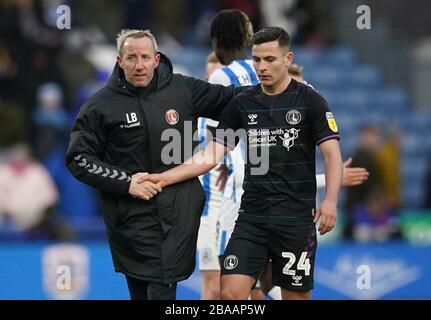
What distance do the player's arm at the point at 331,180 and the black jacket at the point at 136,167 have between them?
3.07 feet

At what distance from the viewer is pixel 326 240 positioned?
14.0m

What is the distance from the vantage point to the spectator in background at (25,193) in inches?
524

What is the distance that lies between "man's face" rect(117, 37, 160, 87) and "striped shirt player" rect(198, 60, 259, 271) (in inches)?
40.5

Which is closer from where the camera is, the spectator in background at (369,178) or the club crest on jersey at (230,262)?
the club crest on jersey at (230,262)

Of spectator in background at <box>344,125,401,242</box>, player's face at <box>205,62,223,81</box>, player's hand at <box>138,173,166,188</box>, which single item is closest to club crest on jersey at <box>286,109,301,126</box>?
player's hand at <box>138,173,166,188</box>

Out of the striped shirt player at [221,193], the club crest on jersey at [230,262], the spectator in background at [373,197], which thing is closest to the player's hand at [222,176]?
the striped shirt player at [221,193]

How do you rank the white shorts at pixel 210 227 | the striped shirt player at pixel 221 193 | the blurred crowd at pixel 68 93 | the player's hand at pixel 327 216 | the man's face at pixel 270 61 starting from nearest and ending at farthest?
the player's hand at pixel 327 216
the man's face at pixel 270 61
the striped shirt player at pixel 221 193
the white shorts at pixel 210 227
the blurred crowd at pixel 68 93

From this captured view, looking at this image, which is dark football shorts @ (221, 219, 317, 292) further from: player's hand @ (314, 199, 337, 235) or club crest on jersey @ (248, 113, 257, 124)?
club crest on jersey @ (248, 113, 257, 124)

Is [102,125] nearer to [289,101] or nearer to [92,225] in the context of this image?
[289,101]

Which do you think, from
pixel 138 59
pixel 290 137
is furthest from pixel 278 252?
pixel 138 59

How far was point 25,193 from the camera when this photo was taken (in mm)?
Result: 13422

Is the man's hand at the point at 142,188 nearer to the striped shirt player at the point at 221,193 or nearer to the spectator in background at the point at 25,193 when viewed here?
the striped shirt player at the point at 221,193

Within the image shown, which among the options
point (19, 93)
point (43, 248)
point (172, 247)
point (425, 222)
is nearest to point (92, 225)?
point (43, 248)

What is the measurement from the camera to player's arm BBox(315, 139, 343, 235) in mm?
7717
